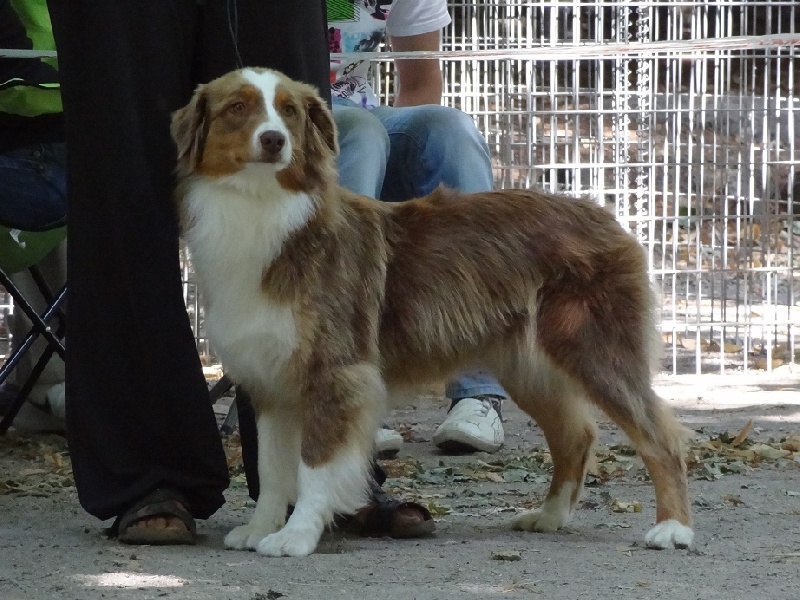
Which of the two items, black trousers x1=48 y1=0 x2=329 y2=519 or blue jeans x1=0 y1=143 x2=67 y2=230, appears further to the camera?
blue jeans x1=0 y1=143 x2=67 y2=230

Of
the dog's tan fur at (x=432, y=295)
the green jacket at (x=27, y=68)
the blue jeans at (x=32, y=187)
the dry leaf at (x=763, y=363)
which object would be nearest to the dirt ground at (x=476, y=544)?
the dog's tan fur at (x=432, y=295)

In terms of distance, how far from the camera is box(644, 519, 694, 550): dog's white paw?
3439 mm

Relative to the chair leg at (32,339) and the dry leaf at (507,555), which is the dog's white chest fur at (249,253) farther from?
the chair leg at (32,339)

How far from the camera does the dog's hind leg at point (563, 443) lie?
3818 millimetres

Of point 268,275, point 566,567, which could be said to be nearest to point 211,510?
point 268,275

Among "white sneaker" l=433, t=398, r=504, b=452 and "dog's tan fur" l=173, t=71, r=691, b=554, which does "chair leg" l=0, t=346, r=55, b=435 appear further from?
"dog's tan fur" l=173, t=71, r=691, b=554

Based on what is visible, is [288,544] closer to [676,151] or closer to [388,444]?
[388,444]

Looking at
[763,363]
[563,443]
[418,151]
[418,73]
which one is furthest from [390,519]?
[763,363]

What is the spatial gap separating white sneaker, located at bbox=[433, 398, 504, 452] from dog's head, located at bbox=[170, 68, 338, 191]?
6.24ft

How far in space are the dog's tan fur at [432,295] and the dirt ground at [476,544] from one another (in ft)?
0.75

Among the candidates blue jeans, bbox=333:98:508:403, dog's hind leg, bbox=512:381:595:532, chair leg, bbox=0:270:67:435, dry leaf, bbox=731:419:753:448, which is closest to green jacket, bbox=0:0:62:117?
chair leg, bbox=0:270:67:435

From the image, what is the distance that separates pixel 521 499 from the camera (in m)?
4.30

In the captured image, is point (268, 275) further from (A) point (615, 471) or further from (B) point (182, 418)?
(A) point (615, 471)

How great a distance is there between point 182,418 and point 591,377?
1.14 m
